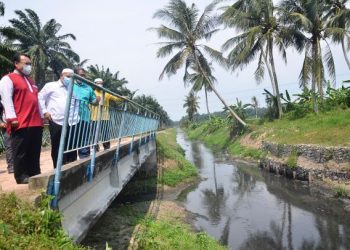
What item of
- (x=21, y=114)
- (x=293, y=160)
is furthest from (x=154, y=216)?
(x=293, y=160)

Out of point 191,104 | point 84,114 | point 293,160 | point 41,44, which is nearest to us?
point 84,114

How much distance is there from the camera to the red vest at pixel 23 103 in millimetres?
4937

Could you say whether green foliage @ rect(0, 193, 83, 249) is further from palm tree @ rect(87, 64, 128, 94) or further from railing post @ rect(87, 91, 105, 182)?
palm tree @ rect(87, 64, 128, 94)

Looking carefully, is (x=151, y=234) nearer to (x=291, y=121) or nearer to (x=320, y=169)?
(x=320, y=169)

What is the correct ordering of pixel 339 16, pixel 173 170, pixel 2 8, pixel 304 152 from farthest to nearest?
1. pixel 339 16
2. pixel 2 8
3. pixel 173 170
4. pixel 304 152

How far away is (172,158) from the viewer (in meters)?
19.7

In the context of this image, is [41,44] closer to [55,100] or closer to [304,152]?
[304,152]

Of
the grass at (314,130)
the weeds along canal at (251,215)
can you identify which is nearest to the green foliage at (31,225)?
the weeds along canal at (251,215)

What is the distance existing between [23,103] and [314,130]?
729 inches

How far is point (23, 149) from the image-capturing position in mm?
4961

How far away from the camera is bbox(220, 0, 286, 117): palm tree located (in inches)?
1043

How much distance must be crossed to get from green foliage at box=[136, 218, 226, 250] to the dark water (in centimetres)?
113

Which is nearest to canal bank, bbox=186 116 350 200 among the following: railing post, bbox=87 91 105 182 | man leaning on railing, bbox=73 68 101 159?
railing post, bbox=87 91 105 182

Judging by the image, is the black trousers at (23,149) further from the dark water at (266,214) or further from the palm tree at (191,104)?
the palm tree at (191,104)
